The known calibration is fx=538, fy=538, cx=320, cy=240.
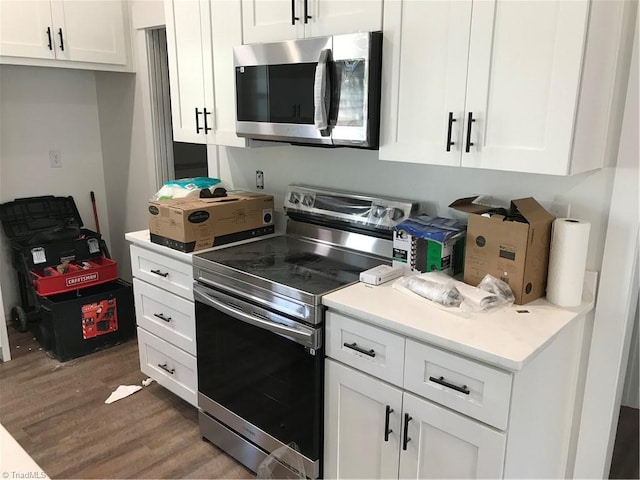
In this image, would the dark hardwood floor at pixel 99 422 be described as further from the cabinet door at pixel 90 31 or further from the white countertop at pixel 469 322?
the cabinet door at pixel 90 31

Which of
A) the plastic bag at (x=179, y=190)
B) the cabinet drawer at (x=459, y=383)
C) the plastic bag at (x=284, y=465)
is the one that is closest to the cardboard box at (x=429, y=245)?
the cabinet drawer at (x=459, y=383)

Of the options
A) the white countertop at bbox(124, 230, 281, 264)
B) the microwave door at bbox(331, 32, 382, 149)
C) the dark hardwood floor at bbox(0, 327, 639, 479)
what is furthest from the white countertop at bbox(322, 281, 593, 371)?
the dark hardwood floor at bbox(0, 327, 639, 479)

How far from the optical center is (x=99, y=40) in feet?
11.3

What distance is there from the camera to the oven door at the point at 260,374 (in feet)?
6.45

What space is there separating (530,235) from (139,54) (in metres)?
2.90

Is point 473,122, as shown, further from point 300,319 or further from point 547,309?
point 300,319

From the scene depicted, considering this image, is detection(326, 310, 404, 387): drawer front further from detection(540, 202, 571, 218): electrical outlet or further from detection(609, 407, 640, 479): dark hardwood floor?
detection(609, 407, 640, 479): dark hardwood floor

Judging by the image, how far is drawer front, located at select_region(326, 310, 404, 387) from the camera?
171 cm

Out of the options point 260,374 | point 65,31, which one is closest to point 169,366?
point 260,374

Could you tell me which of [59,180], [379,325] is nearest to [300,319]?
[379,325]

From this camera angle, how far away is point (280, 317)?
1988 mm

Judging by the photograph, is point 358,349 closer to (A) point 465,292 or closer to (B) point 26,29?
(A) point 465,292

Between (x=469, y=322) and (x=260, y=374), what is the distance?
0.91 m

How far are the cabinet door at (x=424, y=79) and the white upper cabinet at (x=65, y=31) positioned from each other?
7.67ft
